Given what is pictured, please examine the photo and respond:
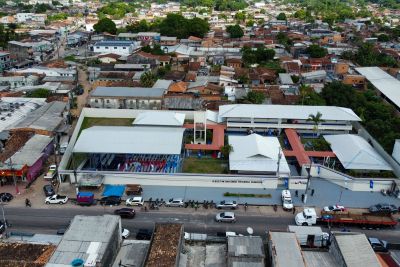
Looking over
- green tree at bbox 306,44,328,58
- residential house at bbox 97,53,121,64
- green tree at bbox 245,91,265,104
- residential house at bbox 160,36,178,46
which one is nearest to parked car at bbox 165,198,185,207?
green tree at bbox 245,91,265,104

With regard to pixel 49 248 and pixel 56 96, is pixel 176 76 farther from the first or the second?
pixel 49 248

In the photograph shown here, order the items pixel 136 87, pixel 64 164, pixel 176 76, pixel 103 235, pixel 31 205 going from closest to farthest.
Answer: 1. pixel 103 235
2. pixel 31 205
3. pixel 64 164
4. pixel 136 87
5. pixel 176 76

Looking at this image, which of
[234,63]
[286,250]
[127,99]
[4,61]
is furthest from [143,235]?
[4,61]

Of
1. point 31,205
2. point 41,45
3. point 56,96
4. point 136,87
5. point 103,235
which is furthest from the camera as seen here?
point 41,45

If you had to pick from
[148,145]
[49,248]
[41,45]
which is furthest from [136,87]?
[41,45]

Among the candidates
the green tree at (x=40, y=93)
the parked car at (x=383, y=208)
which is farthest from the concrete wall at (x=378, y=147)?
the green tree at (x=40, y=93)

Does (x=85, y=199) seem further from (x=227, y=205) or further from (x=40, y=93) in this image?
(x=40, y=93)
